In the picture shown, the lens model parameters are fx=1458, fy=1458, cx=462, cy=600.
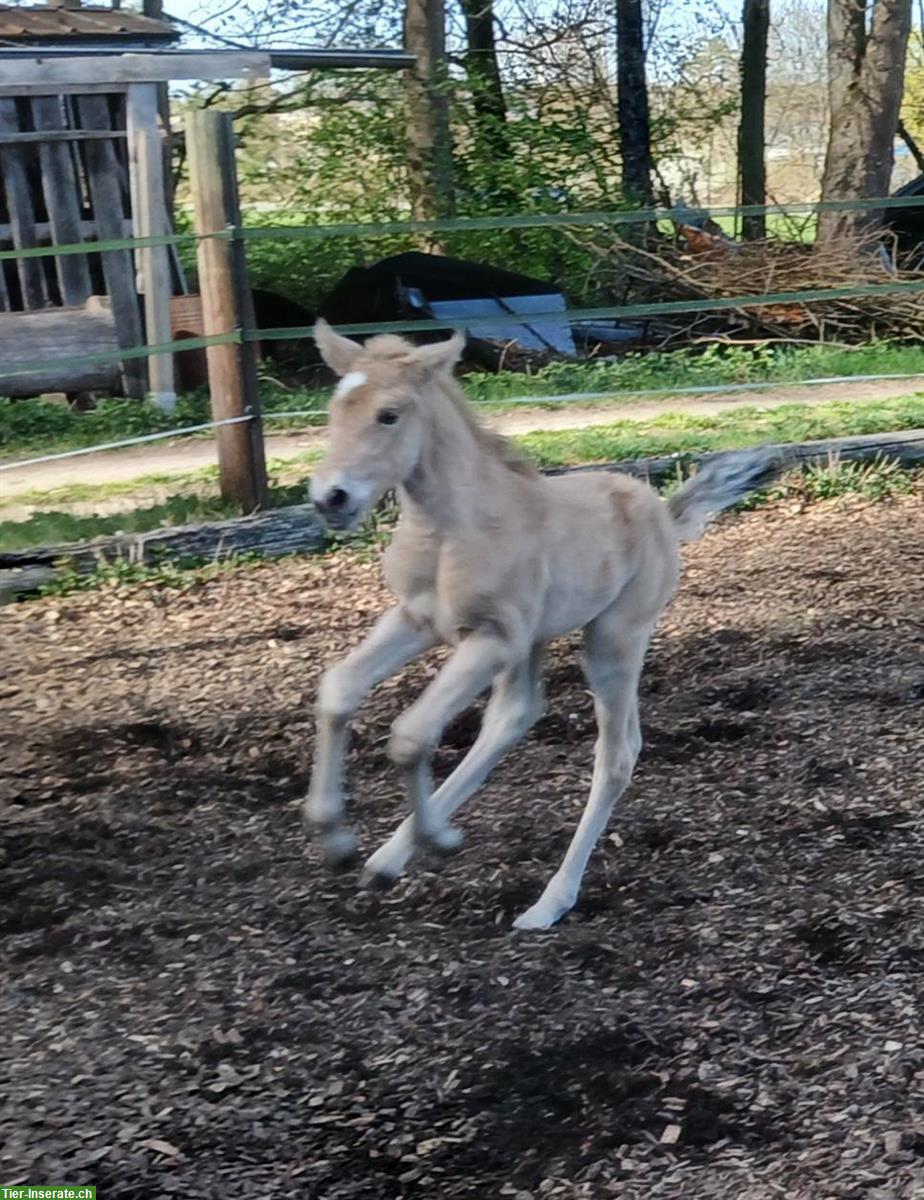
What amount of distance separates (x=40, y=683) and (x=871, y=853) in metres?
3.24

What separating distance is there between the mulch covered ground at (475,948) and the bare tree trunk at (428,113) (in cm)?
1037

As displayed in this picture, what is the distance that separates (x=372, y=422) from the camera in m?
3.32

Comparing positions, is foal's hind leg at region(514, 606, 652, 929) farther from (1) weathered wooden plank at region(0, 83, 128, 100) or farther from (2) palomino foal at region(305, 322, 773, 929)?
(1) weathered wooden plank at region(0, 83, 128, 100)

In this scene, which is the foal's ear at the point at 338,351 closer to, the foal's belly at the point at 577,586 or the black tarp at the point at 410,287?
the foal's belly at the point at 577,586

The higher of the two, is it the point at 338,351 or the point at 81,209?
the point at 81,209

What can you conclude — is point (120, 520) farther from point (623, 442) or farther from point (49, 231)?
point (49, 231)

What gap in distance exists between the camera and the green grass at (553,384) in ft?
32.4

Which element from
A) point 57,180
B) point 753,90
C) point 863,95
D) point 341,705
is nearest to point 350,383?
point 341,705

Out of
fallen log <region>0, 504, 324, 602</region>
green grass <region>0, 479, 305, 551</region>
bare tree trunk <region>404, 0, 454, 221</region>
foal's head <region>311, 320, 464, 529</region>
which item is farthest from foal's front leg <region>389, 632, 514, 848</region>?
bare tree trunk <region>404, 0, 454, 221</region>

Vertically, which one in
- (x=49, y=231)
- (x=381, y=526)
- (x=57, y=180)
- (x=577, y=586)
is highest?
(x=57, y=180)

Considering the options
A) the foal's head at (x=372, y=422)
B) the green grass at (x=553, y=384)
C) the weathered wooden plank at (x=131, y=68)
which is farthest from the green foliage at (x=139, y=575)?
the weathered wooden plank at (x=131, y=68)

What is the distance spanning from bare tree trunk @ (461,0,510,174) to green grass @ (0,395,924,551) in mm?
6766

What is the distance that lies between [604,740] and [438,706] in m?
0.76

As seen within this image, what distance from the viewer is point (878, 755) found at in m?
4.83
